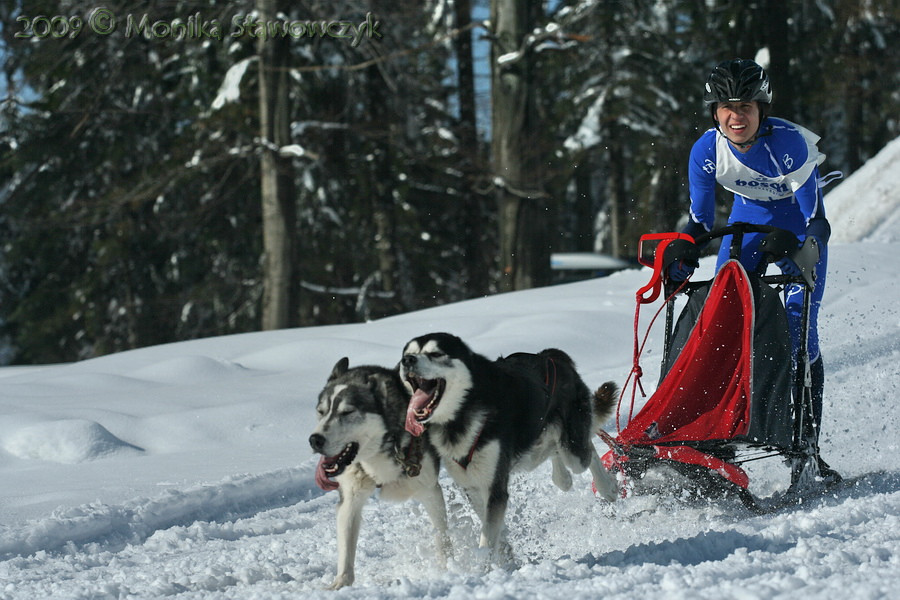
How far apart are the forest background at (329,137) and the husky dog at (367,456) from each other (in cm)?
835

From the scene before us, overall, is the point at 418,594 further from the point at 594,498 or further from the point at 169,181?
the point at 169,181

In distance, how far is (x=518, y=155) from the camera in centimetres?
1232

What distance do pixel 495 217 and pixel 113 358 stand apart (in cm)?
1275

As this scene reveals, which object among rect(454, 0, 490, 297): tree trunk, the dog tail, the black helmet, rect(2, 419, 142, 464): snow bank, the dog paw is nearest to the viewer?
the dog paw

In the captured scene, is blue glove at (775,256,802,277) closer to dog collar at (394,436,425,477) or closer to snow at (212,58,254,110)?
dog collar at (394,436,425,477)

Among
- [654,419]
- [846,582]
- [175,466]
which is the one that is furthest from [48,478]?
[846,582]

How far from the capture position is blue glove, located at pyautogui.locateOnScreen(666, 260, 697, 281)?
479 centimetres

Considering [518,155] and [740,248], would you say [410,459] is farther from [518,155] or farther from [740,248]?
[518,155]

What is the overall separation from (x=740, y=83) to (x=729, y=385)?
1429 mm

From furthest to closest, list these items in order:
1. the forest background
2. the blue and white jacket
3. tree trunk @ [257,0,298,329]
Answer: tree trunk @ [257,0,298,329] → the forest background → the blue and white jacket

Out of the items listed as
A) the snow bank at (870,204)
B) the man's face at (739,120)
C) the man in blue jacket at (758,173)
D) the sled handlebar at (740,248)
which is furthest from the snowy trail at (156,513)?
the snow bank at (870,204)

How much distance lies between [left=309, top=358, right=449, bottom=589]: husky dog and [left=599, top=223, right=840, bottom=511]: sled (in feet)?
3.86

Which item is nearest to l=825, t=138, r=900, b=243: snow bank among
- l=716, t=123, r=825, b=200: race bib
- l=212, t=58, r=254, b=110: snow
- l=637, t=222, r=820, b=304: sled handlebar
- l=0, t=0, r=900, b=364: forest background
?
l=0, t=0, r=900, b=364: forest background

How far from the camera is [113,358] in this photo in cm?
880
